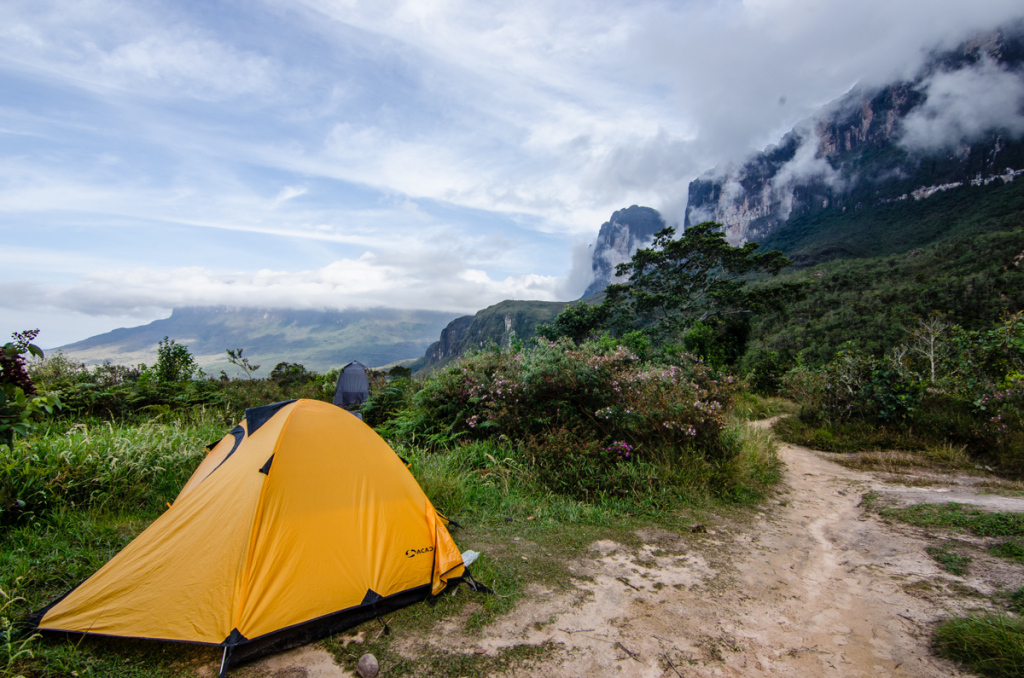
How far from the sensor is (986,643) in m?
2.50

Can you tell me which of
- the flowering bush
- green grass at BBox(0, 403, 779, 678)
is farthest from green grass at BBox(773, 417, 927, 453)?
the flowering bush

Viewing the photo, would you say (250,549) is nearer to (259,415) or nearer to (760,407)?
(259,415)

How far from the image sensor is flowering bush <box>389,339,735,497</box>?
5973 mm

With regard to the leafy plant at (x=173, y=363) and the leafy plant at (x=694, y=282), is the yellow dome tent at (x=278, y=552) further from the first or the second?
the leafy plant at (x=694, y=282)

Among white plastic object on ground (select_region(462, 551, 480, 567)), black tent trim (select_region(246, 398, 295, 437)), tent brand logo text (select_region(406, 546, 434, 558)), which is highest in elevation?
black tent trim (select_region(246, 398, 295, 437))

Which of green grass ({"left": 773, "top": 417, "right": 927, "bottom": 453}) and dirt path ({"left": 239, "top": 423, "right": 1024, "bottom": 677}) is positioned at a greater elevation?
green grass ({"left": 773, "top": 417, "right": 927, "bottom": 453})

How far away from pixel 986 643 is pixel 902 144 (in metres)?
106

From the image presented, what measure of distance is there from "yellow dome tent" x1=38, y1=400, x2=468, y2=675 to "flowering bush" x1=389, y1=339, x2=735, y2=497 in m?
2.59

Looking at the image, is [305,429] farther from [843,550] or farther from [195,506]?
[843,550]

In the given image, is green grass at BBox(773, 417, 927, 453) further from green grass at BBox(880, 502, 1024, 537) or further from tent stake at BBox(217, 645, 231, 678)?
tent stake at BBox(217, 645, 231, 678)

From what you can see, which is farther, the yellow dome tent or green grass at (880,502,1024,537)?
green grass at (880,502,1024,537)

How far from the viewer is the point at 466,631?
2.98 meters

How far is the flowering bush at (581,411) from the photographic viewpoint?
5.97m

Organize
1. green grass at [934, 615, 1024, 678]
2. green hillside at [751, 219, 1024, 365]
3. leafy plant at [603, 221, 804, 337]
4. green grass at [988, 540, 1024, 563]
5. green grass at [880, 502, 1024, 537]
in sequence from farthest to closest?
green hillside at [751, 219, 1024, 365] → leafy plant at [603, 221, 804, 337] → green grass at [880, 502, 1024, 537] → green grass at [988, 540, 1024, 563] → green grass at [934, 615, 1024, 678]
